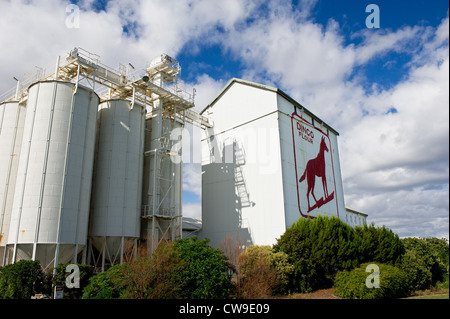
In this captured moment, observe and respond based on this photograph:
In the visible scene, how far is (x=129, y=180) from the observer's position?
28078 millimetres

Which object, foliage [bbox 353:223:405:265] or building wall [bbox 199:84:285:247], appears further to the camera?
building wall [bbox 199:84:285:247]

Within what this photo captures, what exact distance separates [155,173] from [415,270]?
23.6m

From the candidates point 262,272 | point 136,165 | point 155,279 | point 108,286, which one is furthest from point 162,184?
point 155,279

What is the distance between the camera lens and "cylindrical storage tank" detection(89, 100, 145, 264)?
2650 centimetres

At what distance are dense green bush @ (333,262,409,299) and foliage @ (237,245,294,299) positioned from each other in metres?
3.89

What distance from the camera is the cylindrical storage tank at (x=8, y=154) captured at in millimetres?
25641

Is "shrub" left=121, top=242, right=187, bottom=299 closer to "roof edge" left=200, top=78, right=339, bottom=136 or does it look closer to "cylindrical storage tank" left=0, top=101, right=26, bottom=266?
"cylindrical storage tank" left=0, top=101, right=26, bottom=266

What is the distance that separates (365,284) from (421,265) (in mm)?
8585

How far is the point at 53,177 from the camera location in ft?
76.4

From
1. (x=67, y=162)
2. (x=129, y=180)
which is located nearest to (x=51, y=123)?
(x=67, y=162)

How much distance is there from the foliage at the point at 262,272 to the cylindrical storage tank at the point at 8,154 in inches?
708

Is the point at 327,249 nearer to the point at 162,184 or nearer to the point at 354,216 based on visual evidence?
the point at 162,184

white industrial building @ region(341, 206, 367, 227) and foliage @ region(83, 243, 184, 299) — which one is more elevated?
white industrial building @ region(341, 206, 367, 227)

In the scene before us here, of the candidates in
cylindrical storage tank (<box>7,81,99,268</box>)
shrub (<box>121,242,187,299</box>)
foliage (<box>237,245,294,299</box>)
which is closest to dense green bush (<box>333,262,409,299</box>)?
foliage (<box>237,245,294,299</box>)
